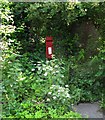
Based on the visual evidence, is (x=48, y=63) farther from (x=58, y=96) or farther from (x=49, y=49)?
(x=58, y=96)

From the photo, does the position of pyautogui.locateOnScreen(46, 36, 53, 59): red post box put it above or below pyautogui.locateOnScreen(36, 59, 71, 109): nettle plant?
above

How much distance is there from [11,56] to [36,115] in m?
1.01

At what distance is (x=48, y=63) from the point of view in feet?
12.5

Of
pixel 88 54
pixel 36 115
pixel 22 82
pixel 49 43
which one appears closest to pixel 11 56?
pixel 22 82

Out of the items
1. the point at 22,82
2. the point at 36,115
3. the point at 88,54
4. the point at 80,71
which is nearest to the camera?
the point at 36,115

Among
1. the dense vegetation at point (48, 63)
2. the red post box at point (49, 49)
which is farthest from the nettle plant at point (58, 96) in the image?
the red post box at point (49, 49)

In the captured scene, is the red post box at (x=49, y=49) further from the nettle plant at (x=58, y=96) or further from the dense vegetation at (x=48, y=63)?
the nettle plant at (x=58, y=96)

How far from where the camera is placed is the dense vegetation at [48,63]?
11.1ft

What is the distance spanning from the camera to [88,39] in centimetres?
460

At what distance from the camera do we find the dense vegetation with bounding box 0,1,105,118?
3.40m

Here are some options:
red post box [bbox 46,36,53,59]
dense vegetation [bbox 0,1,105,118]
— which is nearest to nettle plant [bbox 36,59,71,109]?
dense vegetation [bbox 0,1,105,118]

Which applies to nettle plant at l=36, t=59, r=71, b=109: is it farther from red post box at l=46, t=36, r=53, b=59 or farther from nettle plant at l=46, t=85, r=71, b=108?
red post box at l=46, t=36, r=53, b=59

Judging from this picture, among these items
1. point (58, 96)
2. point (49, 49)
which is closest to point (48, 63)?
point (49, 49)

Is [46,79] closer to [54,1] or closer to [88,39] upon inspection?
[54,1]
